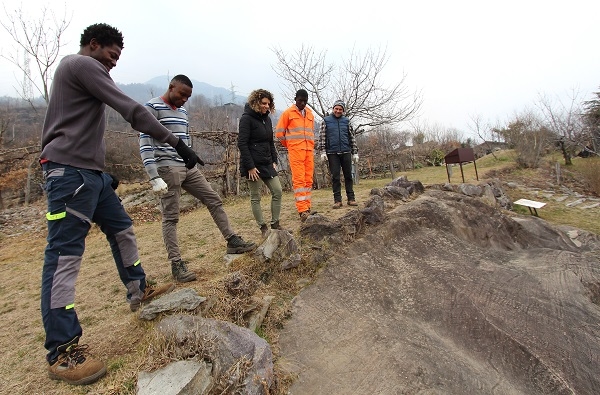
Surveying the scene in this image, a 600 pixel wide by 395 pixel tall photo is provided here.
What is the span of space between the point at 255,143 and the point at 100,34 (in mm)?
1850

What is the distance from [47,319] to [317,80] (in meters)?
11.1

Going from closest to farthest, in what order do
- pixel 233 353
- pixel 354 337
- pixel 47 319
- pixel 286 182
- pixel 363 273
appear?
pixel 47 319, pixel 233 353, pixel 354 337, pixel 363 273, pixel 286 182

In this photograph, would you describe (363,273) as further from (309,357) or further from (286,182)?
(286,182)

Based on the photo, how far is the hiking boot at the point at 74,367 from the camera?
5.76ft

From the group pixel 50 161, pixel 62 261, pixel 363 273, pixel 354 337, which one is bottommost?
pixel 354 337

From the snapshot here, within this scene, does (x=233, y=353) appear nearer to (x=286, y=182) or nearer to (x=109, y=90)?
(x=109, y=90)

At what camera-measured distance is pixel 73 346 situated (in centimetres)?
180

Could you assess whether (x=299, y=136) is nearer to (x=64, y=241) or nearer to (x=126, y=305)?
(x=126, y=305)

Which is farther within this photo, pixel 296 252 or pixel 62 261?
pixel 296 252

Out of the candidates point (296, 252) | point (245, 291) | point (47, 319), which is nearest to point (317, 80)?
point (296, 252)

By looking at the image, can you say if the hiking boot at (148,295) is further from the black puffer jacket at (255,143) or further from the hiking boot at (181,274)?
the black puffer jacket at (255,143)

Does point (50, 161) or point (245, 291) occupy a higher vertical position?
point (50, 161)

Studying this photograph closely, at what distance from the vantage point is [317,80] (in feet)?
38.1

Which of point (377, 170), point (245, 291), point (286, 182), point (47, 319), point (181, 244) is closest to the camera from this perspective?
point (47, 319)
